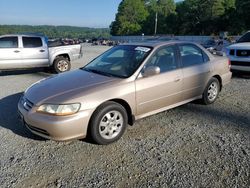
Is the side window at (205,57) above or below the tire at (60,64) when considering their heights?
above

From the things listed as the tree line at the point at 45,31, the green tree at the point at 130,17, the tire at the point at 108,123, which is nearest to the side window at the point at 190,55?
the tire at the point at 108,123

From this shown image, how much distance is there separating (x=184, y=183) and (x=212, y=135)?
4.75ft

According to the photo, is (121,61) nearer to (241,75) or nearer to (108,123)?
(108,123)

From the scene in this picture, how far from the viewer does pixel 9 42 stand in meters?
9.80

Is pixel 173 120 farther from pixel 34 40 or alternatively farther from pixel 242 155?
pixel 34 40

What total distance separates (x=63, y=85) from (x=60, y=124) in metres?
0.81

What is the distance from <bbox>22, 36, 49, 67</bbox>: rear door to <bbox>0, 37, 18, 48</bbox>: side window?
10.9 inches

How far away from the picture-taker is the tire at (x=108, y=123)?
379cm

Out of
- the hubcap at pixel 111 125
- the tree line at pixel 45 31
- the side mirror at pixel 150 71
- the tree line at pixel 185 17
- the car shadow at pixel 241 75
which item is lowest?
the hubcap at pixel 111 125

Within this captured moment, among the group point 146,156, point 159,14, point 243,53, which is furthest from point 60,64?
point 159,14

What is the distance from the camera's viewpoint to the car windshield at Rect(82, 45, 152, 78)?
14.5 feet

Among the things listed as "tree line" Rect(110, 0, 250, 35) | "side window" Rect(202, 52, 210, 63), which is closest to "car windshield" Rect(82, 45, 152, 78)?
"side window" Rect(202, 52, 210, 63)

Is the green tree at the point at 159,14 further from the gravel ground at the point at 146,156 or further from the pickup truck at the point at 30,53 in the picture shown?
the gravel ground at the point at 146,156

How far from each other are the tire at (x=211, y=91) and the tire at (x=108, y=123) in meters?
2.24
